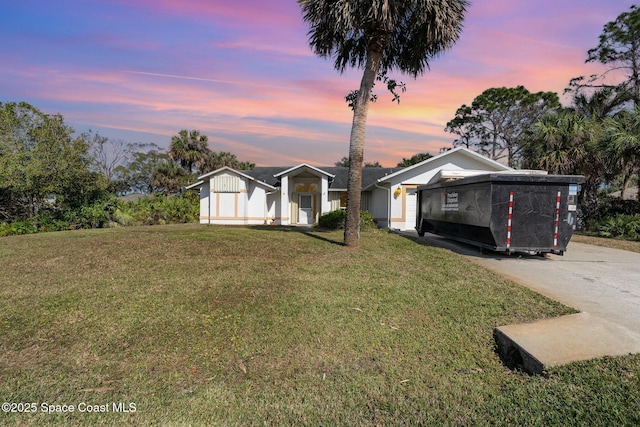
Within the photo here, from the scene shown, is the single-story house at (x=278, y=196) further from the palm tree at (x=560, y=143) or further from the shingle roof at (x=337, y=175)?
the palm tree at (x=560, y=143)

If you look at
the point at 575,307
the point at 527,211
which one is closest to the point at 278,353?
the point at 575,307

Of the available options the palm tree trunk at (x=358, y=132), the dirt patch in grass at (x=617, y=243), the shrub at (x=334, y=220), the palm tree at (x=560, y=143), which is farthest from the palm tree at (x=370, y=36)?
the palm tree at (x=560, y=143)

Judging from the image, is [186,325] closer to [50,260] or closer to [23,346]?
[23,346]

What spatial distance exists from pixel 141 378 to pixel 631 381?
4.84 meters

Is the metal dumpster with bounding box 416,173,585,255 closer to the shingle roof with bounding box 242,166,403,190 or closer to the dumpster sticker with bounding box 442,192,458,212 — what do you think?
the dumpster sticker with bounding box 442,192,458,212

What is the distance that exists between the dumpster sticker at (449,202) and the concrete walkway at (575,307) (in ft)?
6.72

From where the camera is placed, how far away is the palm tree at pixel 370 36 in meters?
8.74

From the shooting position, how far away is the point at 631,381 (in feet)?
10.1

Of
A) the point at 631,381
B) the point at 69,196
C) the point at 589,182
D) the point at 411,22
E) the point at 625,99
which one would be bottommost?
the point at 631,381

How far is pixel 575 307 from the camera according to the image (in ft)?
17.1

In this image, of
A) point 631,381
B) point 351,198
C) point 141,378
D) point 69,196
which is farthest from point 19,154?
point 631,381

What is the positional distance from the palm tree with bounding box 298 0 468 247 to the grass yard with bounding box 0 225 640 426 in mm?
4198

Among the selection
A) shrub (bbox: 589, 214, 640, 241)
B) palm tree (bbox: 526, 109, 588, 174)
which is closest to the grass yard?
shrub (bbox: 589, 214, 640, 241)

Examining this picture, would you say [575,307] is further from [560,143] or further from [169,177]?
[169,177]
